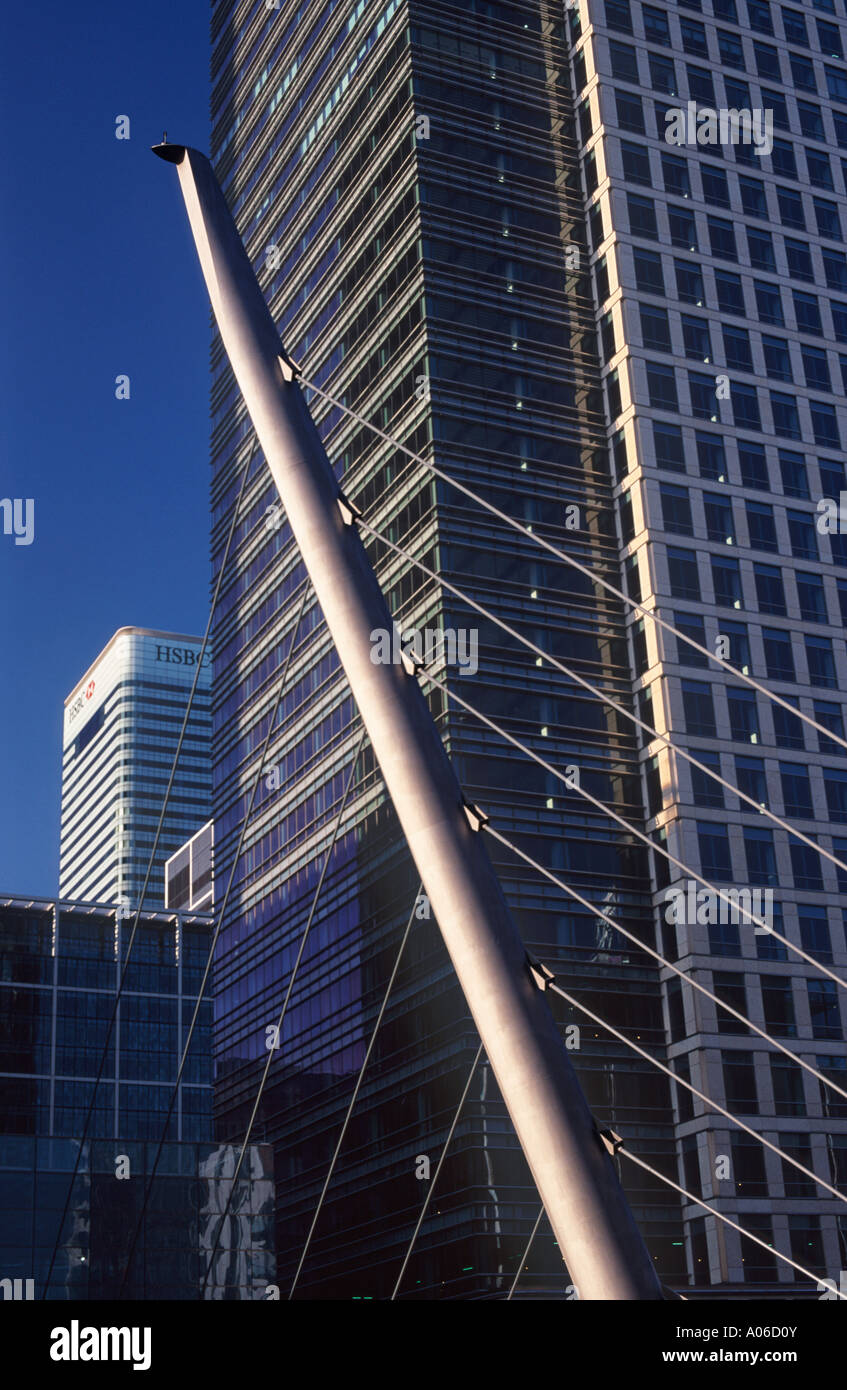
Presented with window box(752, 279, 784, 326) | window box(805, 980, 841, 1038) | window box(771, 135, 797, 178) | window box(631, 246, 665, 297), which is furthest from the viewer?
window box(771, 135, 797, 178)

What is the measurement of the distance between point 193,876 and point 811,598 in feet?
339

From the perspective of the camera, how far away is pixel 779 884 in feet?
238

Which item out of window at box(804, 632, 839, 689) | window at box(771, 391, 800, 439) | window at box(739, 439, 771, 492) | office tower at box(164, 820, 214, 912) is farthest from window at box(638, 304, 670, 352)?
office tower at box(164, 820, 214, 912)

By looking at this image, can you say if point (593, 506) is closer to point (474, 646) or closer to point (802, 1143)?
point (474, 646)

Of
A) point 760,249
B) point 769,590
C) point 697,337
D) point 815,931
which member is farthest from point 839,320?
point 815,931

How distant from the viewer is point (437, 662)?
71500 millimetres

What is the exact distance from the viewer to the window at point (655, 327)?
80.6 metres

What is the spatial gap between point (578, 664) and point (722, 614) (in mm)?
7353

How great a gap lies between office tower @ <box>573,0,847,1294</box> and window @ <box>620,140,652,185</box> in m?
0.15

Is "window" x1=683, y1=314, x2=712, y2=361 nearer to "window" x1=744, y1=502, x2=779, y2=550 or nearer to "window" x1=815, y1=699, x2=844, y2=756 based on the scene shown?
"window" x1=744, y1=502, x2=779, y2=550

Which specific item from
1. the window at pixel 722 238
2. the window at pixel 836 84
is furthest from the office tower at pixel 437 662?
the window at pixel 836 84

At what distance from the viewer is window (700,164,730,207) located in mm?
85250

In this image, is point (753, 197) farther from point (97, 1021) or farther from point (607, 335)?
point (97, 1021)

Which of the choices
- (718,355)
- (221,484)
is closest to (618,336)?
(718,355)
